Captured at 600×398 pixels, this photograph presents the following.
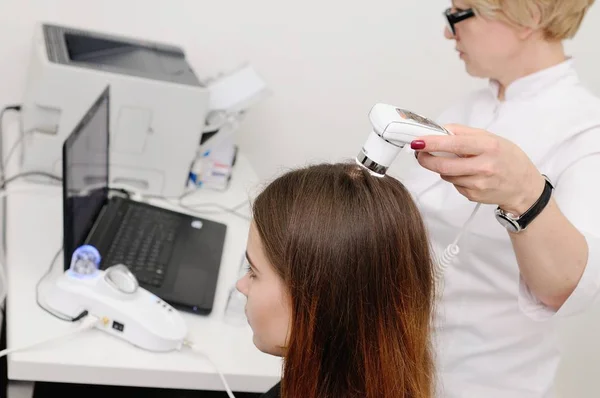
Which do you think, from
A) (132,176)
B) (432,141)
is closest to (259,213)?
(432,141)

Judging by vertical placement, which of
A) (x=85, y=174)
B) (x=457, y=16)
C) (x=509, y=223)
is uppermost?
(x=457, y=16)

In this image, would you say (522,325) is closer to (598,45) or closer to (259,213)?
(259,213)

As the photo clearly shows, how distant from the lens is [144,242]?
4.58ft

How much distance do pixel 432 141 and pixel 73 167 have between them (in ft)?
2.29

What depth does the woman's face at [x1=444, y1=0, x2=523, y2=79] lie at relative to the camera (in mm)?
1213

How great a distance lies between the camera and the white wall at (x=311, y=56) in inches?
72.7

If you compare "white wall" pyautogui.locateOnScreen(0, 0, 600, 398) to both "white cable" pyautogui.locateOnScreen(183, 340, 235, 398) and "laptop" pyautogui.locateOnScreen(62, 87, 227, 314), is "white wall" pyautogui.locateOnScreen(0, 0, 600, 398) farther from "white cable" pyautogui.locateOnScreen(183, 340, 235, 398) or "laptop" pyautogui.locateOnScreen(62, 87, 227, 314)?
"white cable" pyautogui.locateOnScreen(183, 340, 235, 398)

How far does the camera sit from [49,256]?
1.30 m

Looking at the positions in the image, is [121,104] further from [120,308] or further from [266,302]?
[266,302]

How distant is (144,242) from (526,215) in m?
0.83

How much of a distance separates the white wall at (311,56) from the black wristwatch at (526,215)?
1228 millimetres

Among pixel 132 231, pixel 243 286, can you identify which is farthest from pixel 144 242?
pixel 243 286

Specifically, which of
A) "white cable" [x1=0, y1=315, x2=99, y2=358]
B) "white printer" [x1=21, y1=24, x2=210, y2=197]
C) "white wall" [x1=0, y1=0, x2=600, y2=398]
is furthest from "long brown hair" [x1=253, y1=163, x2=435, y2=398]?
"white wall" [x1=0, y1=0, x2=600, y2=398]

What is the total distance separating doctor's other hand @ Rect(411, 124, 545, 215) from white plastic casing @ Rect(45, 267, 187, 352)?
1.88 feet
